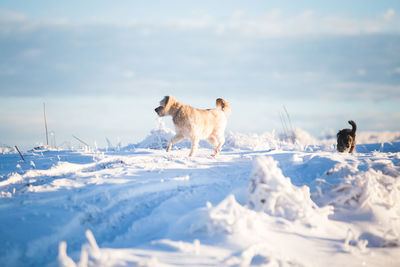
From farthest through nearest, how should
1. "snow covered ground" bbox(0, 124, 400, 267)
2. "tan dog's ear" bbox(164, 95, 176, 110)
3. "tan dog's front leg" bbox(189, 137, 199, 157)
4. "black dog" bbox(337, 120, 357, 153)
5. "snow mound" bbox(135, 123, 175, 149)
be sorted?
"snow mound" bbox(135, 123, 175, 149) < "black dog" bbox(337, 120, 357, 153) < "tan dog's ear" bbox(164, 95, 176, 110) < "tan dog's front leg" bbox(189, 137, 199, 157) < "snow covered ground" bbox(0, 124, 400, 267)

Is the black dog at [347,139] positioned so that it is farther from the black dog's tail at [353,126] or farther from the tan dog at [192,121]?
the tan dog at [192,121]

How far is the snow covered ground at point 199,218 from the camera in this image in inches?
101

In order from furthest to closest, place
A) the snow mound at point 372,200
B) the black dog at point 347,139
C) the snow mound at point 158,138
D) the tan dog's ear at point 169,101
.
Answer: the snow mound at point 158,138 < the black dog at point 347,139 < the tan dog's ear at point 169,101 < the snow mound at point 372,200

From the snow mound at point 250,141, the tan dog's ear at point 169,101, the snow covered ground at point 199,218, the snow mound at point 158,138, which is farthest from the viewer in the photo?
the snow mound at point 158,138

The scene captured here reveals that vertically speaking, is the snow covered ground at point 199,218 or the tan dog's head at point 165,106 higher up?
the tan dog's head at point 165,106

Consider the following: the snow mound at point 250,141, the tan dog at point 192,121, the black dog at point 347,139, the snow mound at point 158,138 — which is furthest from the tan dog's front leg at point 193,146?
the black dog at point 347,139

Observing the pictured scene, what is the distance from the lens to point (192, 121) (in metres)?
7.39

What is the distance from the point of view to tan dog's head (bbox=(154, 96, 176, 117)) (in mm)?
7598

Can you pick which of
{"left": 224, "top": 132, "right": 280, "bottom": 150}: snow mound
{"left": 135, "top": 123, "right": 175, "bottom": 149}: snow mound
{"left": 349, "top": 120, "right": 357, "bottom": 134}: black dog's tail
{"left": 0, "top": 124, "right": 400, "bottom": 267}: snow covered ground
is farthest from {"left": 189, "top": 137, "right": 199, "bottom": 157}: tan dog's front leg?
{"left": 349, "top": 120, "right": 357, "bottom": 134}: black dog's tail

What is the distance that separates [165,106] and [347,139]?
19.4ft

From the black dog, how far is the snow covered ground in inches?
174

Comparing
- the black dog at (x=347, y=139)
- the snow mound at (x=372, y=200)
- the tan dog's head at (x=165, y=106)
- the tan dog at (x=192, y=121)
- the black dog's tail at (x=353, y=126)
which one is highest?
the tan dog's head at (x=165, y=106)

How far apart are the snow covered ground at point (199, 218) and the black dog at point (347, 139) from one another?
4411mm

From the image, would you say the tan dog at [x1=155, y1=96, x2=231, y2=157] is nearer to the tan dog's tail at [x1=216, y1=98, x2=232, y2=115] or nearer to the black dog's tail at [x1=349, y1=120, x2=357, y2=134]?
the tan dog's tail at [x1=216, y1=98, x2=232, y2=115]
